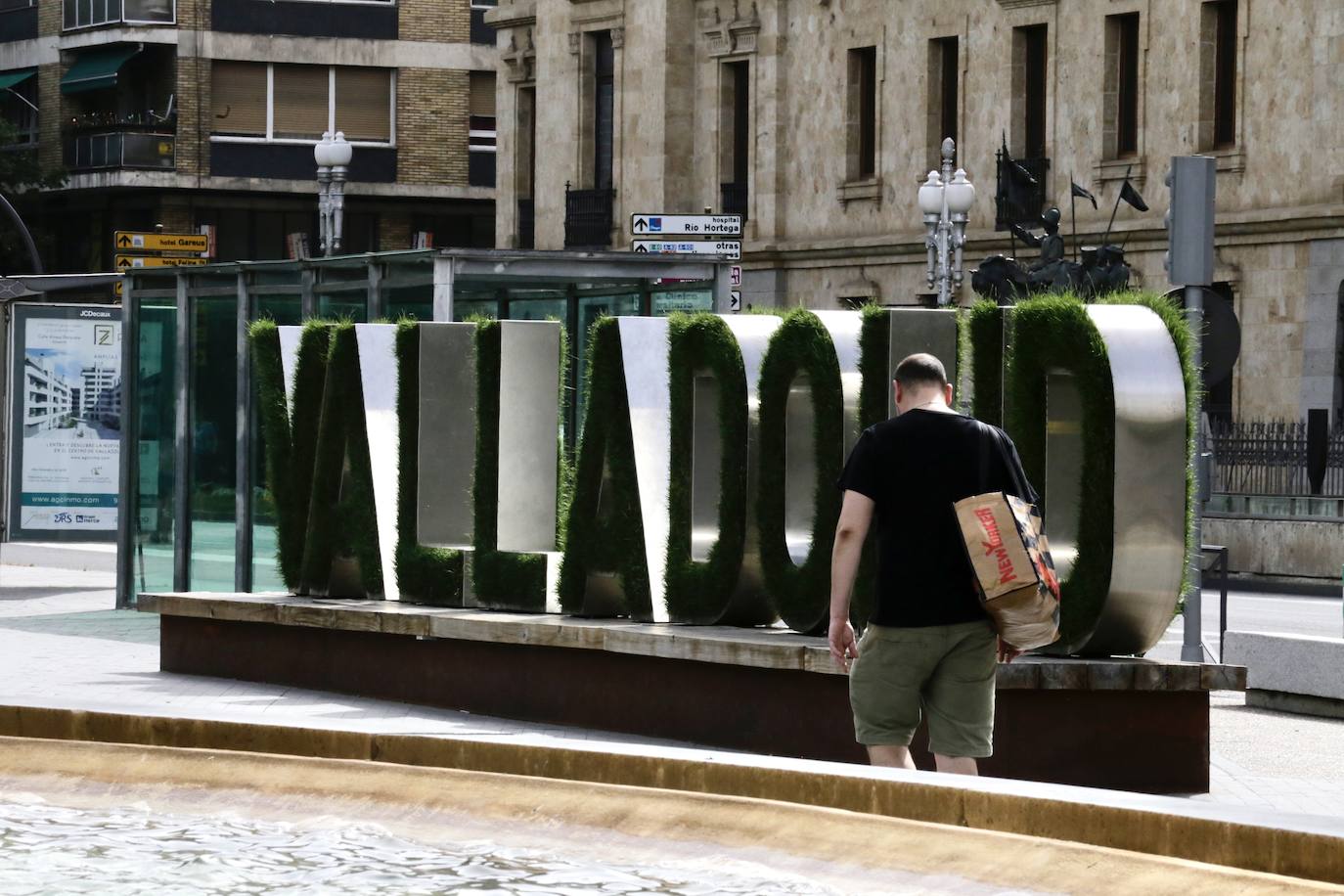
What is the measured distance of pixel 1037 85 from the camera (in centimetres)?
4078

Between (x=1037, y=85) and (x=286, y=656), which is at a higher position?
(x=1037, y=85)

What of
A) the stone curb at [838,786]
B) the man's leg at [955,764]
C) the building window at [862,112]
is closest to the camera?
the stone curb at [838,786]

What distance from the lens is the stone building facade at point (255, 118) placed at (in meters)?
61.1

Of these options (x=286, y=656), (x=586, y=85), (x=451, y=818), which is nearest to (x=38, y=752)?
(x=451, y=818)

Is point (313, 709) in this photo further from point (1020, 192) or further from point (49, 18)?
point (49, 18)

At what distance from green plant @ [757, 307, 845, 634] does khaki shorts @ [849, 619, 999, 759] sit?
252 cm

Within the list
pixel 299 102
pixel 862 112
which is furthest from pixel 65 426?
pixel 299 102

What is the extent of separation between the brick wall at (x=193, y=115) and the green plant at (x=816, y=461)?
51282 millimetres

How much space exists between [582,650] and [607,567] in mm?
435

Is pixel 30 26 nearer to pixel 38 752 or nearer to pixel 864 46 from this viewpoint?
Answer: pixel 864 46

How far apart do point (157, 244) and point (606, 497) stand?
26.3 meters

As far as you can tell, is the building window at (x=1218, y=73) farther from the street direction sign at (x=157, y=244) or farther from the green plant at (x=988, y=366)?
the green plant at (x=988, y=366)

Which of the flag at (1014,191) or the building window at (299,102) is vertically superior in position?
the building window at (299,102)

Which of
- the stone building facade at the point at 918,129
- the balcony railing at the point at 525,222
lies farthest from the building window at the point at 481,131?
the balcony railing at the point at 525,222
